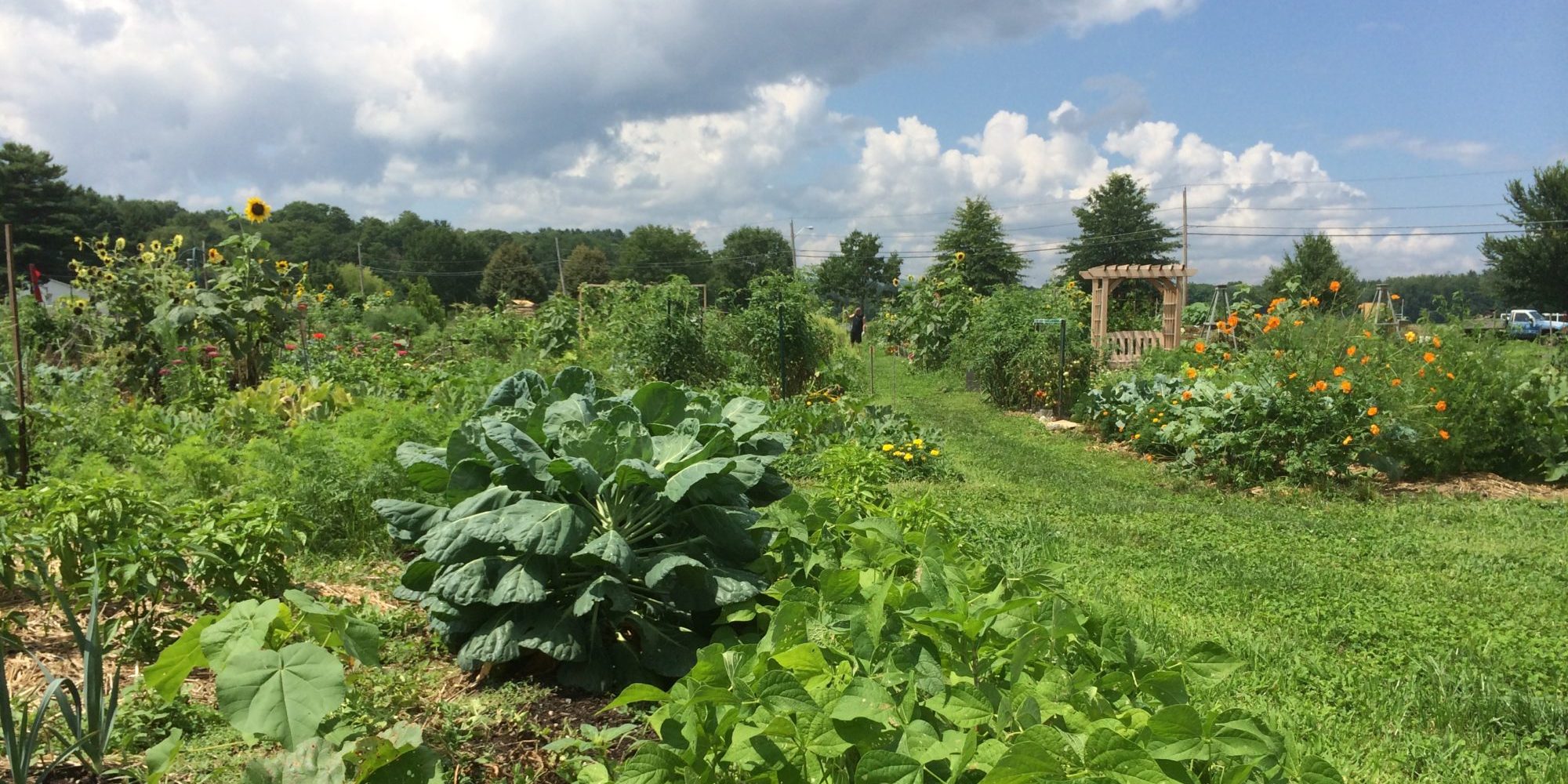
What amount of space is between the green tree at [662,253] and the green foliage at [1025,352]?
5999cm

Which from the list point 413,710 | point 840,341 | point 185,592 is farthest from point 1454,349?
point 185,592

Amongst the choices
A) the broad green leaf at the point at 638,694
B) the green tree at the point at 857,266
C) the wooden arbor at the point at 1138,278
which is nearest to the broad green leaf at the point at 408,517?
the broad green leaf at the point at 638,694

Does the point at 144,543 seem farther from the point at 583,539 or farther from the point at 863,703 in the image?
the point at 863,703

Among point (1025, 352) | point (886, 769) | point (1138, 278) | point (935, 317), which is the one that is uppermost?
point (1138, 278)

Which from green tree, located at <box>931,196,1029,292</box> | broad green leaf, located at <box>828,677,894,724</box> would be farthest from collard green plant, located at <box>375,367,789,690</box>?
green tree, located at <box>931,196,1029,292</box>

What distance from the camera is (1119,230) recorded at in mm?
46906

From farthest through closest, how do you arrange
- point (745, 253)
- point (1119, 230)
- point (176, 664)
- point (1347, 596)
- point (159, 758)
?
point (745, 253), point (1119, 230), point (1347, 596), point (176, 664), point (159, 758)

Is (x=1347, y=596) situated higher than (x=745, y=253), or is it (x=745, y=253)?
(x=745, y=253)

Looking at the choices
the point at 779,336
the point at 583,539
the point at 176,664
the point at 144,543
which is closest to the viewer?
the point at 176,664

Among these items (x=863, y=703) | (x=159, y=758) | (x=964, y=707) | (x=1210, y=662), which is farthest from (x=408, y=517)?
(x=1210, y=662)

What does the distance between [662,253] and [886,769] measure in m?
78.2

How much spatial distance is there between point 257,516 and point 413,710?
40.5 inches

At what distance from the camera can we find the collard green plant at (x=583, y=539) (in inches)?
98.3

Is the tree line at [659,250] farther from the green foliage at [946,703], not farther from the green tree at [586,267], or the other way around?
the green foliage at [946,703]
